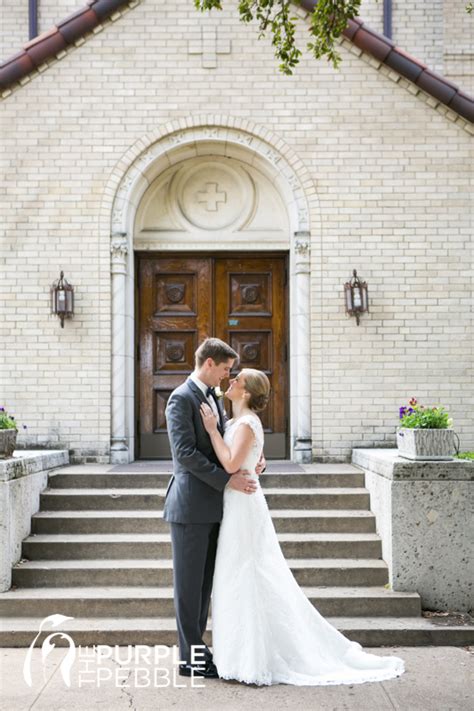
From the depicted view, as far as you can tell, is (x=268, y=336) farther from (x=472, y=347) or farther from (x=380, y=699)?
(x=380, y=699)

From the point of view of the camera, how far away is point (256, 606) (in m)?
4.66

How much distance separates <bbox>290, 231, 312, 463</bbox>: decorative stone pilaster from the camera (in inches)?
356

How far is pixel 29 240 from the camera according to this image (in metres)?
9.04

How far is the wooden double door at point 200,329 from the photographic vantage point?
966 centimetres

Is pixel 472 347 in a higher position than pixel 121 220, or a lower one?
lower

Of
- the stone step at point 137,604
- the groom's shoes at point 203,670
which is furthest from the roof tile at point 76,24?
the groom's shoes at point 203,670

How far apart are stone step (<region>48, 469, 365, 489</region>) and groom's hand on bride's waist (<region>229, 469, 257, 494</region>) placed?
2750 mm

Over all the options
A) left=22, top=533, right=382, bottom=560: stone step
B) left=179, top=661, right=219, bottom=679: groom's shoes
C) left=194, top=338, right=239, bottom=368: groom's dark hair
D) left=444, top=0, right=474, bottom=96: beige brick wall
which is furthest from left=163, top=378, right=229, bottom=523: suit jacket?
left=444, top=0, right=474, bottom=96: beige brick wall

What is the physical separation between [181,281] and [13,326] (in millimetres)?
2207

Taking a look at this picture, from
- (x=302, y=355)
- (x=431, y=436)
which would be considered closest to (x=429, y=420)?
(x=431, y=436)

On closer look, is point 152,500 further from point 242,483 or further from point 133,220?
point 133,220

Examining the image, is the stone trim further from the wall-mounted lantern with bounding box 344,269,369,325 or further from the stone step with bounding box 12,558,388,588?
the stone step with bounding box 12,558,388,588

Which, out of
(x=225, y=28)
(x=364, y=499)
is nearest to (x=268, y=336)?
(x=364, y=499)

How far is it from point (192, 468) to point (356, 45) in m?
6.51
